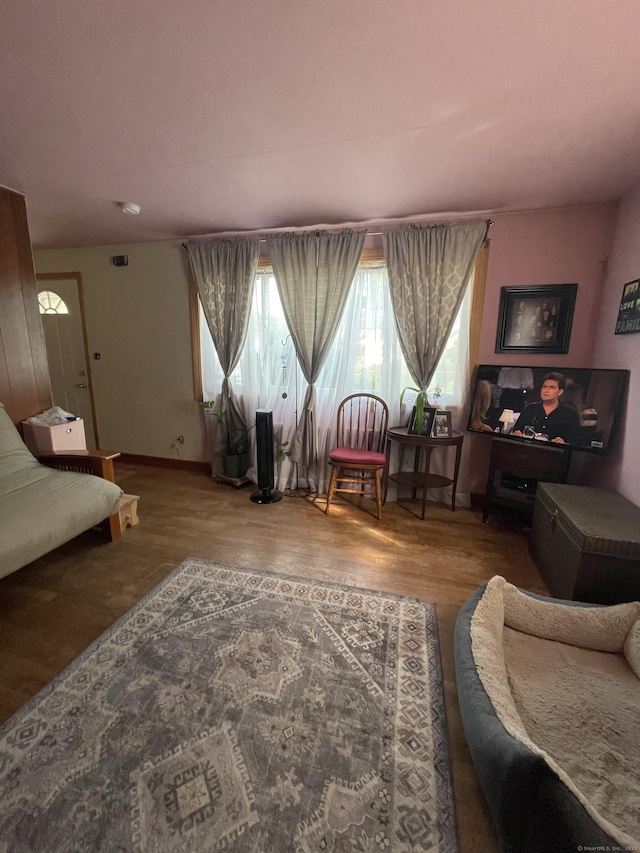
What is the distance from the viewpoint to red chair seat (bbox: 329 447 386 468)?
2.69 metres

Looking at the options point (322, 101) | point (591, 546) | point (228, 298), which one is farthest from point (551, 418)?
point (228, 298)

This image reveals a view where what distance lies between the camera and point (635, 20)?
1.06 metres

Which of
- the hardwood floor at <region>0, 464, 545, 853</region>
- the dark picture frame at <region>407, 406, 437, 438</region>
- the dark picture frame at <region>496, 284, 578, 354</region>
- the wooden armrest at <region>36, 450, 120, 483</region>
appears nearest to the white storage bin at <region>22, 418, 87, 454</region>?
the wooden armrest at <region>36, 450, 120, 483</region>

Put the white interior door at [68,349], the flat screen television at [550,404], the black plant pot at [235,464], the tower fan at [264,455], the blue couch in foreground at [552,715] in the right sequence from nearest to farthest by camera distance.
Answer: the blue couch in foreground at [552,715]
the flat screen television at [550,404]
the tower fan at [264,455]
the black plant pot at [235,464]
the white interior door at [68,349]

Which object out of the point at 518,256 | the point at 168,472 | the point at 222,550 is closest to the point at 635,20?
the point at 518,256

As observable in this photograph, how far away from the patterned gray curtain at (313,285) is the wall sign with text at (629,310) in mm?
1795

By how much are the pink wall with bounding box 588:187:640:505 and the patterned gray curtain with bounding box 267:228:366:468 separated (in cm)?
172

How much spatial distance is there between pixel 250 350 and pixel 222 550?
1821 millimetres

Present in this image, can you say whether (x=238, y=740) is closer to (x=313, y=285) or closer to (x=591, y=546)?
(x=591, y=546)

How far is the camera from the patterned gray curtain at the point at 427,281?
2602mm

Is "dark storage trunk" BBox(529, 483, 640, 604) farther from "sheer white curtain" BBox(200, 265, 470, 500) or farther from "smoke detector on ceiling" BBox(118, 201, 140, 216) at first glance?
"smoke detector on ceiling" BBox(118, 201, 140, 216)

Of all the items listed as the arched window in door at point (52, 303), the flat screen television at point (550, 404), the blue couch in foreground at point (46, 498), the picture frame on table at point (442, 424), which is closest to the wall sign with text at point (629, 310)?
the flat screen television at point (550, 404)

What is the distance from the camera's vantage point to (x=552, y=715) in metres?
1.18

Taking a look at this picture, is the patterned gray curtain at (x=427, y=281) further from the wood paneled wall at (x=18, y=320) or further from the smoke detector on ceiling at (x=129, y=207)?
the wood paneled wall at (x=18, y=320)
